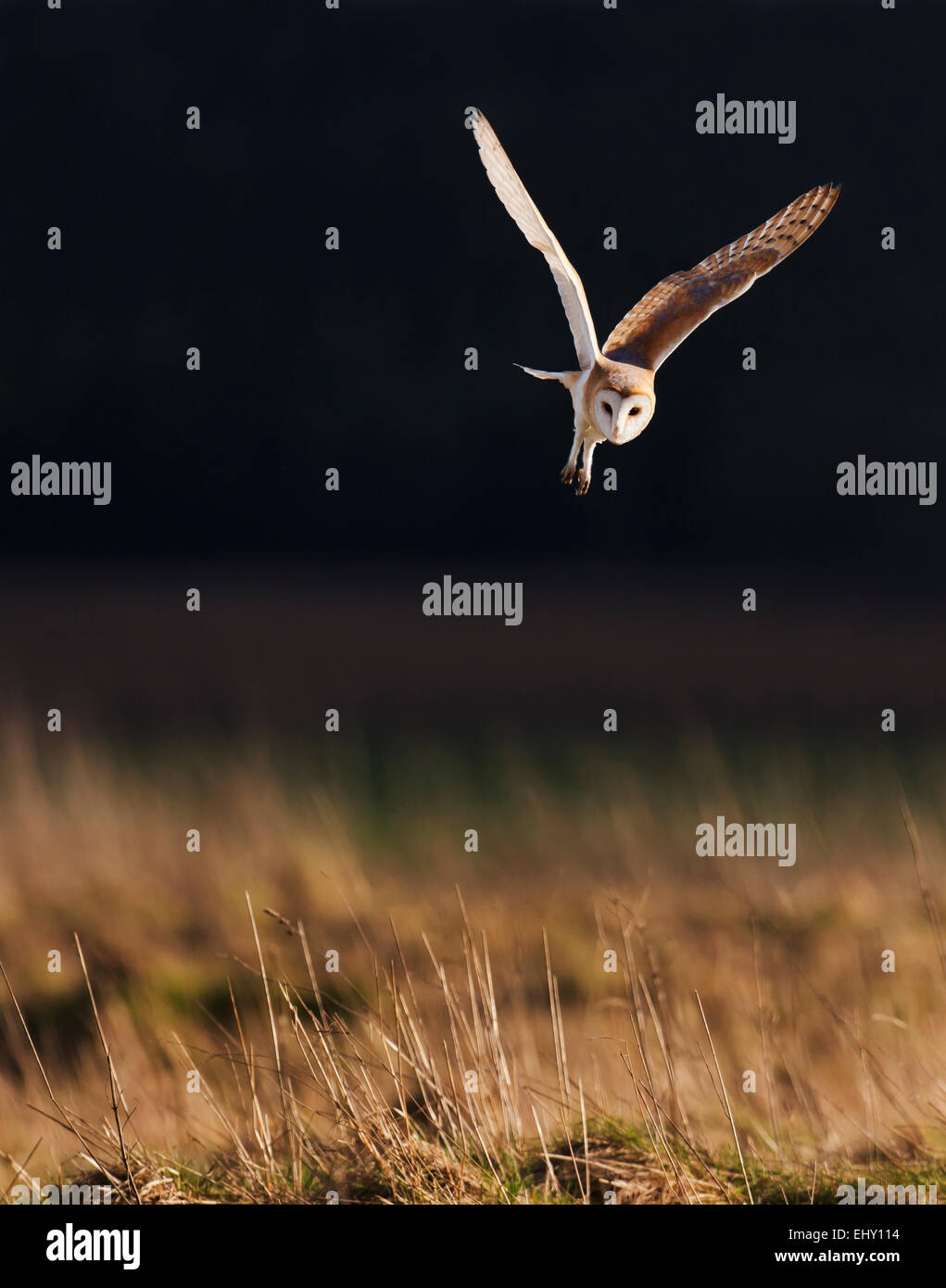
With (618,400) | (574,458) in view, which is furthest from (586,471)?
(618,400)

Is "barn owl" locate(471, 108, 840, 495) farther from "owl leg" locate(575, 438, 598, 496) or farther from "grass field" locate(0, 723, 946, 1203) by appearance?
"grass field" locate(0, 723, 946, 1203)

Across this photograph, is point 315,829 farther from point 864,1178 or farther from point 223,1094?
point 864,1178

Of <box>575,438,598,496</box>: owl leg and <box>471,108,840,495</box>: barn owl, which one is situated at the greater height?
<box>471,108,840,495</box>: barn owl

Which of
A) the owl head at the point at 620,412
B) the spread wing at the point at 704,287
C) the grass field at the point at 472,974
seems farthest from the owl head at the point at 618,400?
the grass field at the point at 472,974

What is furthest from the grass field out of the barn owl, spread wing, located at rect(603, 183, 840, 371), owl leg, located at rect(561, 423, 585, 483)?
spread wing, located at rect(603, 183, 840, 371)

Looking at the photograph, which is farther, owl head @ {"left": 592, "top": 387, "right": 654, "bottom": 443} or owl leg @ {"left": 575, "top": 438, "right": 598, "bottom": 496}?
owl leg @ {"left": 575, "top": 438, "right": 598, "bottom": 496}

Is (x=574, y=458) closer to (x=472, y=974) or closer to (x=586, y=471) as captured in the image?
(x=586, y=471)

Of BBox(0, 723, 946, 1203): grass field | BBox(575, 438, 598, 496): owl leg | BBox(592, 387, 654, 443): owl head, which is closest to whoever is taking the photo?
BBox(592, 387, 654, 443): owl head
